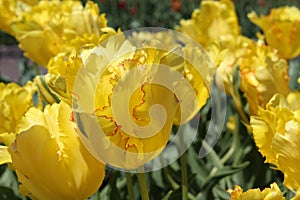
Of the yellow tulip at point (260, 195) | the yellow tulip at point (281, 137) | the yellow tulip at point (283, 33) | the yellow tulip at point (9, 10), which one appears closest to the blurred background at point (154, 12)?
the yellow tulip at point (9, 10)

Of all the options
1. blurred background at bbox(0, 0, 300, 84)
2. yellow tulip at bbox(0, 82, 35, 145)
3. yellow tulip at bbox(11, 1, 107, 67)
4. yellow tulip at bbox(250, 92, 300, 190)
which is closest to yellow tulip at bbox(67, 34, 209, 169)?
yellow tulip at bbox(250, 92, 300, 190)

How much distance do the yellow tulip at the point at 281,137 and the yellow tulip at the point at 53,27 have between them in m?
0.50

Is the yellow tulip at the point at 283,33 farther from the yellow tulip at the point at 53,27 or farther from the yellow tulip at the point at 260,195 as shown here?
the yellow tulip at the point at 260,195

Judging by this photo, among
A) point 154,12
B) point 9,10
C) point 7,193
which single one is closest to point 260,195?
point 7,193

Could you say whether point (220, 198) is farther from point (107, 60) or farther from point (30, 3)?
point (30, 3)

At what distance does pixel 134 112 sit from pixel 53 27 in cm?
67

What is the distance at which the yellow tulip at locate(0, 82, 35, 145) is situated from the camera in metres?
1.00

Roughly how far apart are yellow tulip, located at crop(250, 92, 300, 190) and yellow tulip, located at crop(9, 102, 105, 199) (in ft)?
0.68

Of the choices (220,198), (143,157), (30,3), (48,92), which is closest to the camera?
(143,157)

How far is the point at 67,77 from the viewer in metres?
0.78

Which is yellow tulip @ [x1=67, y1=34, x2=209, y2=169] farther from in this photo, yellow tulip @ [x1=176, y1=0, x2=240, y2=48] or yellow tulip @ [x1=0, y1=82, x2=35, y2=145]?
yellow tulip @ [x1=176, y1=0, x2=240, y2=48]

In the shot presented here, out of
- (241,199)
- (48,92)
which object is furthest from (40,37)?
(241,199)

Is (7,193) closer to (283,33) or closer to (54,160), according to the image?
(54,160)

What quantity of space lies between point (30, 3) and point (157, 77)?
3.65ft
